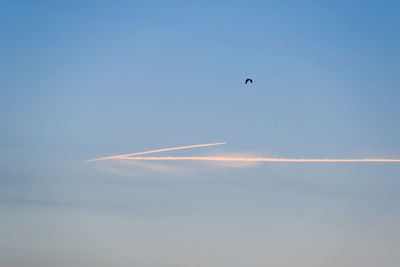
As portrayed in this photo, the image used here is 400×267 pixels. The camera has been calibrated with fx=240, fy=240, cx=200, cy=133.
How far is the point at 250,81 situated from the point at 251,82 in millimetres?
1220

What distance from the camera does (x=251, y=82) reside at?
138000 mm

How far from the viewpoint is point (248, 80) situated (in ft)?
447

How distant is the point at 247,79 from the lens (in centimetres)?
13575

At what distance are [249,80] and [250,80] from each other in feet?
2.47

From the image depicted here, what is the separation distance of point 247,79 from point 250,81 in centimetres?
255

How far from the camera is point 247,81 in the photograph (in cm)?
13462

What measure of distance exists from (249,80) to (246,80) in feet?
11.8

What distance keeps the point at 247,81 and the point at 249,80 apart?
283 cm

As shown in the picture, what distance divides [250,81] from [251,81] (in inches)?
46.2

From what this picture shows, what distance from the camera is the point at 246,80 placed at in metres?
134

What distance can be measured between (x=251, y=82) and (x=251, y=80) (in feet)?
3.77

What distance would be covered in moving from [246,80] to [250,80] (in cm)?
431

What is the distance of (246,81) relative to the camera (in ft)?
436

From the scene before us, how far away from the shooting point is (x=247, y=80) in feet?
444
